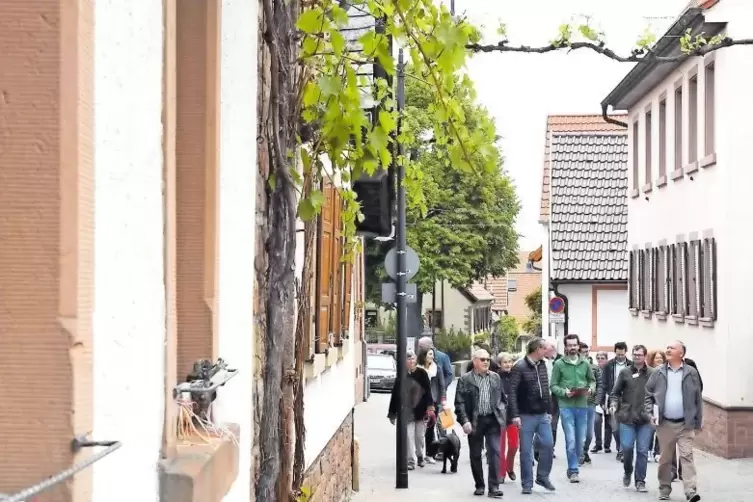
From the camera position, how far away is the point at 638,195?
97.1 feet

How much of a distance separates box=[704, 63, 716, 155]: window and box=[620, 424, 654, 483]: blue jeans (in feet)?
22.3

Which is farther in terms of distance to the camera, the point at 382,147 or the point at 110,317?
the point at 382,147

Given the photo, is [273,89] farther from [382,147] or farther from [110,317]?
[110,317]

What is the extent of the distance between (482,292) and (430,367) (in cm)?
6167

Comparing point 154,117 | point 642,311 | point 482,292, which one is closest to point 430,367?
point 642,311

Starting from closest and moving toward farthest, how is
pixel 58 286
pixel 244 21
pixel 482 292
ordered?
pixel 58 286 < pixel 244 21 < pixel 482 292

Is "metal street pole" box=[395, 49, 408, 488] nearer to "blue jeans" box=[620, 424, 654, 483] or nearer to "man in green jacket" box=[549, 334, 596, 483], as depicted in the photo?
"man in green jacket" box=[549, 334, 596, 483]

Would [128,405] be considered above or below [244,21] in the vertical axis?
below

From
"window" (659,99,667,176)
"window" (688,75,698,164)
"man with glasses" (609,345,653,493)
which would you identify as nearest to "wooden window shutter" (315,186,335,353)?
"man with glasses" (609,345,653,493)

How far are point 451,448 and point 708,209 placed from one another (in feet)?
21.1

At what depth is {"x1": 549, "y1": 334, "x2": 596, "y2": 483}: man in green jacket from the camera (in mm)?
16609

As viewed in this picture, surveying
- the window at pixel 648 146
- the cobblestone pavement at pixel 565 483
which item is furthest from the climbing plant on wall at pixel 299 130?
the window at pixel 648 146

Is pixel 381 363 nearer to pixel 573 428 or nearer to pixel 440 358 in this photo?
pixel 440 358

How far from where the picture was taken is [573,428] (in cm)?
1673
